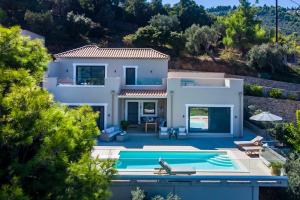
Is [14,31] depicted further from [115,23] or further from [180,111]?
[115,23]

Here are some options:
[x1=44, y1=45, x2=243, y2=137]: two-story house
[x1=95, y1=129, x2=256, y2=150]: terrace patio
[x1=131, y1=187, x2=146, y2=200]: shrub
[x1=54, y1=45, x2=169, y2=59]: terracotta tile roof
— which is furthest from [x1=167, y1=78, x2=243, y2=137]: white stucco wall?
[x1=131, y1=187, x2=146, y2=200]: shrub

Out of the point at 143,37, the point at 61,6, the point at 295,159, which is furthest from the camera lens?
the point at 61,6

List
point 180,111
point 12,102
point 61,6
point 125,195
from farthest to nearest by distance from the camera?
point 61,6 < point 180,111 < point 125,195 < point 12,102

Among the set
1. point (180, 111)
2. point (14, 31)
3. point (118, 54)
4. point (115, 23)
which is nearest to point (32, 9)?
point (115, 23)

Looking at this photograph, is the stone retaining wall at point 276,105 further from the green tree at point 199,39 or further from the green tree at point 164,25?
the green tree at point 164,25

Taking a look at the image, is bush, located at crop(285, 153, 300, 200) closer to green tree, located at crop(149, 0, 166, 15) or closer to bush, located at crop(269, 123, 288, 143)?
bush, located at crop(269, 123, 288, 143)

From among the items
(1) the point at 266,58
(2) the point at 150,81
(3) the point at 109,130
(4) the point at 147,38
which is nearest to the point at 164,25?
(4) the point at 147,38

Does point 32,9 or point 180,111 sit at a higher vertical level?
point 32,9
